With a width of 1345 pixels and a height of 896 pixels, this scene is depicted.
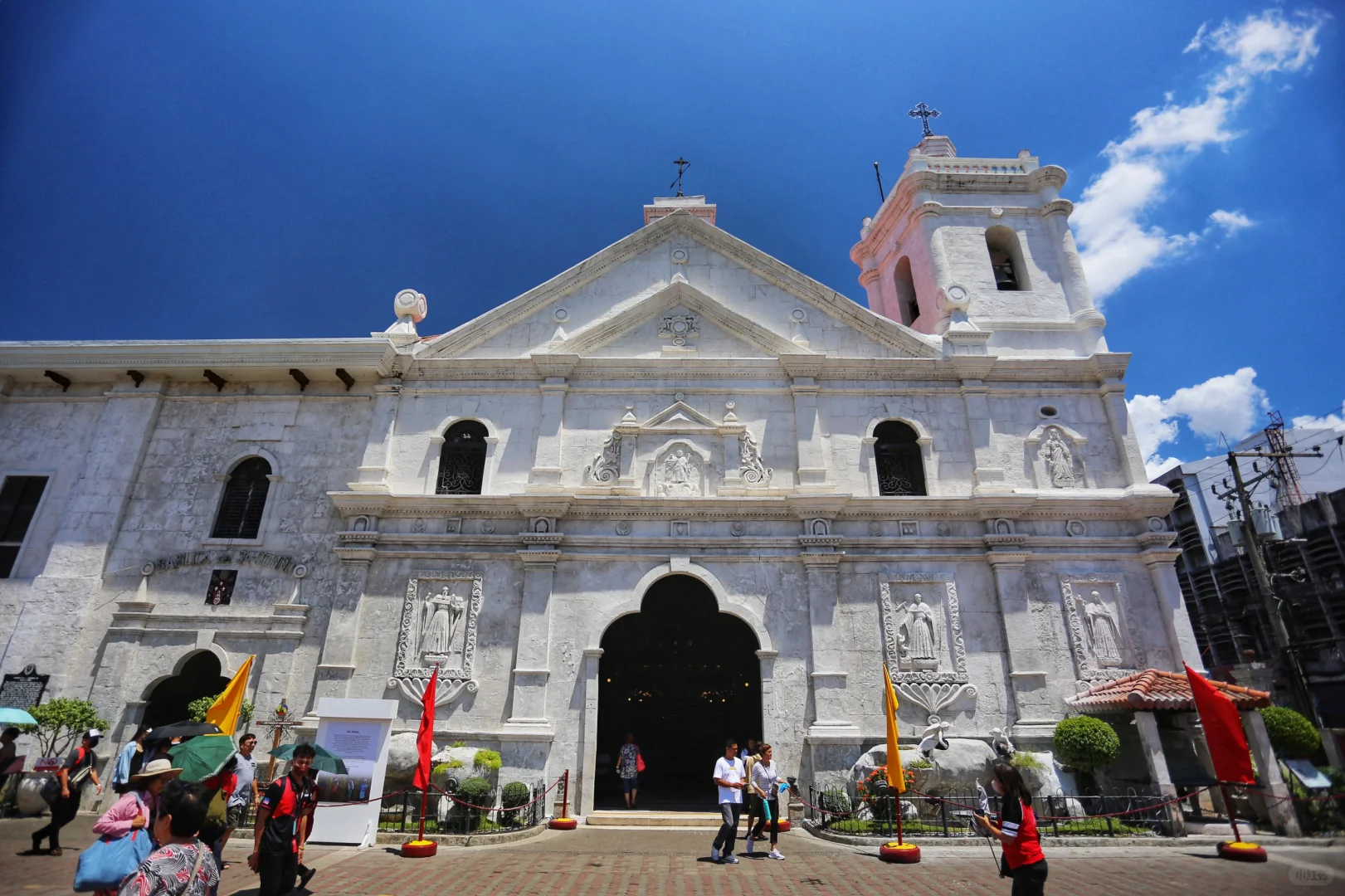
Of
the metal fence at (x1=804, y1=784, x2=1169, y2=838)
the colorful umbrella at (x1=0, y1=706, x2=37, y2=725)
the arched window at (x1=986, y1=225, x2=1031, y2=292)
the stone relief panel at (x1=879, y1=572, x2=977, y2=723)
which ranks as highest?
the arched window at (x1=986, y1=225, x2=1031, y2=292)

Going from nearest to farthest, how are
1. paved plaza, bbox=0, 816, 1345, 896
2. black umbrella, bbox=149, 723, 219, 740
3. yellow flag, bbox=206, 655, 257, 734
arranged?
paved plaza, bbox=0, 816, 1345, 896 < black umbrella, bbox=149, 723, 219, 740 < yellow flag, bbox=206, 655, 257, 734

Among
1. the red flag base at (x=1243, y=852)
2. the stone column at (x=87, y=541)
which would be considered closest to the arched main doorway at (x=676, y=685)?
the red flag base at (x=1243, y=852)

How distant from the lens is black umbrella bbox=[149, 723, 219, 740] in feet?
32.1

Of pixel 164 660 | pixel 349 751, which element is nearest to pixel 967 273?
pixel 349 751

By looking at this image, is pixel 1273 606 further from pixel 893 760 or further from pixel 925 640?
pixel 893 760

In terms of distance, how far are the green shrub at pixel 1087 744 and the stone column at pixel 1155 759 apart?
506 millimetres

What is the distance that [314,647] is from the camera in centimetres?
1566

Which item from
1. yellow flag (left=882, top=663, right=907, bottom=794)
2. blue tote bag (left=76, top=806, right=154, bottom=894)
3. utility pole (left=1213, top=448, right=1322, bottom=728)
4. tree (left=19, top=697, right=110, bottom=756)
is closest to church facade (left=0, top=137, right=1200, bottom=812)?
tree (left=19, top=697, right=110, bottom=756)

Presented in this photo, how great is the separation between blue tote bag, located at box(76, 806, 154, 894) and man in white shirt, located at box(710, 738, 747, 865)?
7.72m

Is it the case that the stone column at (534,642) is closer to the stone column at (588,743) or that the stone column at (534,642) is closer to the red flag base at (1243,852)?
the stone column at (588,743)

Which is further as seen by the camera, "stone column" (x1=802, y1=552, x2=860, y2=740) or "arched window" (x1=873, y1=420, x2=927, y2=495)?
"arched window" (x1=873, y1=420, x2=927, y2=495)

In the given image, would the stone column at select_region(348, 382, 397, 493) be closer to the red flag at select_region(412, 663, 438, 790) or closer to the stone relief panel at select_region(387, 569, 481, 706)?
the stone relief panel at select_region(387, 569, 481, 706)

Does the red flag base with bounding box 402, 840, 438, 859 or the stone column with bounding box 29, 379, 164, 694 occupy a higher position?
the stone column with bounding box 29, 379, 164, 694

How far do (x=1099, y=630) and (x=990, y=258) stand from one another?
11244mm
